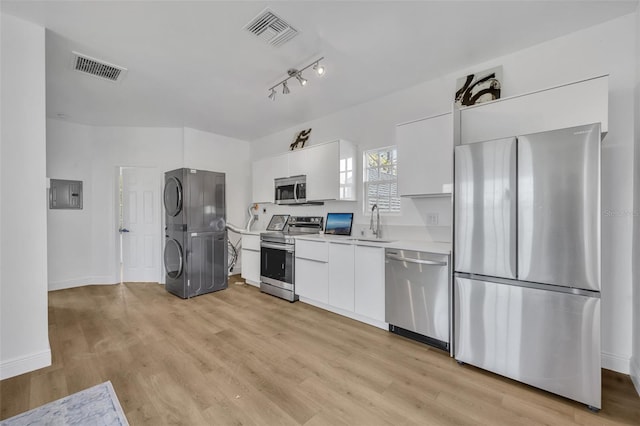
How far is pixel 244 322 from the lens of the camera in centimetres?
314

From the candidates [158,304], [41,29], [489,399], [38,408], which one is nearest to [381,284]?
[489,399]

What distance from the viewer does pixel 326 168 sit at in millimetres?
3820

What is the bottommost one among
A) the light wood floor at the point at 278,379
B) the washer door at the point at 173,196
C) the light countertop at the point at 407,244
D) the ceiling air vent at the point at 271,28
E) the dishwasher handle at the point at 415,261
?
the light wood floor at the point at 278,379

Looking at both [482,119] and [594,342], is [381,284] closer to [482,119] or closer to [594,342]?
[594,342]

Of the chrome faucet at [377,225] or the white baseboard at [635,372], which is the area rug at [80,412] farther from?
the white baseboard at [635,372]

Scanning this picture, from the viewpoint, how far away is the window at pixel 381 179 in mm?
3479

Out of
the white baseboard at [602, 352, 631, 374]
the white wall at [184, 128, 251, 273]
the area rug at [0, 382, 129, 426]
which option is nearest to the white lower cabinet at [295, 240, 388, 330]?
the white baseboard at [602, 352, 631, 374]

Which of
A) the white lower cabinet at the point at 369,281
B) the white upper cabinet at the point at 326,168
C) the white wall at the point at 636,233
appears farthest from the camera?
the white upper cabinet at the point at 326,168

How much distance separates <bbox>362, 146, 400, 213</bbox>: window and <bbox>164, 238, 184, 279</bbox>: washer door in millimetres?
2928

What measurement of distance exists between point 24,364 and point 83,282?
3.12 metres

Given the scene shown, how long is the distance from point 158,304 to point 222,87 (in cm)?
309

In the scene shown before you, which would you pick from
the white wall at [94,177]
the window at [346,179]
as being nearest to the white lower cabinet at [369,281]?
the window at [346,179]

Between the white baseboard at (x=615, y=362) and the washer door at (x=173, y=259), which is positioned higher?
the washer door at (x=173, y=259)

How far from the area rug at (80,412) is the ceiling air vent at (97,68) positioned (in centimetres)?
302
